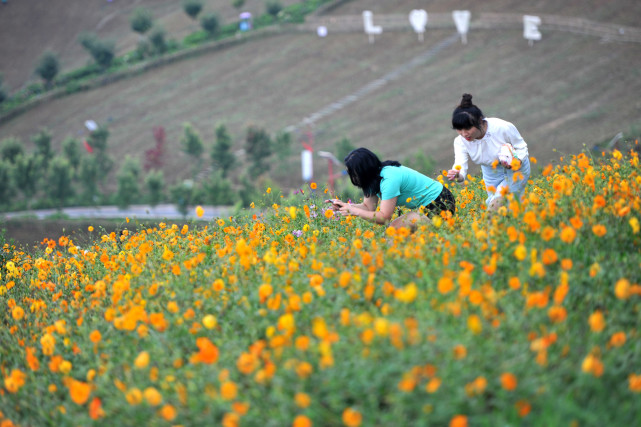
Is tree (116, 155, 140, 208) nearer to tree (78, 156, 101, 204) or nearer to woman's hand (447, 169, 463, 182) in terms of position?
tree (78, 156, 101, 204)

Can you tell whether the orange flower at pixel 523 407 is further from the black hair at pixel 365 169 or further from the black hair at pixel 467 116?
the black hair at pixel 467 116

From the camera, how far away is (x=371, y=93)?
36.1 meters

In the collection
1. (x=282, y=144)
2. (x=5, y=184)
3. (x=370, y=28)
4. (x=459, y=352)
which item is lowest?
(x=459, y=352)

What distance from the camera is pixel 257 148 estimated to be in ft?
97.5

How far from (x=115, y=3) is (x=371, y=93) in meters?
39.9

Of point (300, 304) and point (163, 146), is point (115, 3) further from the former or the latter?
point (300, 304)

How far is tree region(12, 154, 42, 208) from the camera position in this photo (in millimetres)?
28859

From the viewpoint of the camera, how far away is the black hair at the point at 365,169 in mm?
5031

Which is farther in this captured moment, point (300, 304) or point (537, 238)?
point (537, 238)

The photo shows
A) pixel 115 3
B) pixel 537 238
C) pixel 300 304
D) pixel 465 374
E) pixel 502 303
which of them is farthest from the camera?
pixel 115 3

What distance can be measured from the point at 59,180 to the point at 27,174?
149 cm

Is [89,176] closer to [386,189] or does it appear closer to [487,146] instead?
[386,189]

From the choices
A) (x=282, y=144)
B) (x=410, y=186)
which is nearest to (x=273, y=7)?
(x=282, y=144)

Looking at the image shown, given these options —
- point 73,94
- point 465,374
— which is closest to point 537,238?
point 465,374
